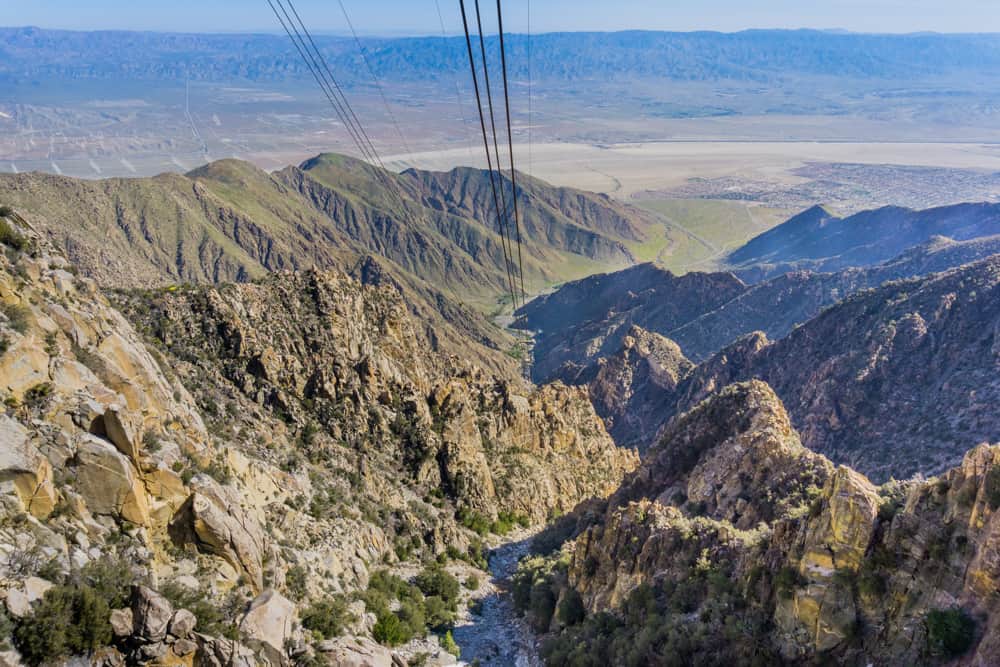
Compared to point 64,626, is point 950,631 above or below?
below

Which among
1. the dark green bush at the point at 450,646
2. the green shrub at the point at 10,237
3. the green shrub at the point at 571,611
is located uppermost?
the green shrub at the point at 10,237

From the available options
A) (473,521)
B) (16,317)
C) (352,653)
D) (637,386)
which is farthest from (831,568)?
(637,386)

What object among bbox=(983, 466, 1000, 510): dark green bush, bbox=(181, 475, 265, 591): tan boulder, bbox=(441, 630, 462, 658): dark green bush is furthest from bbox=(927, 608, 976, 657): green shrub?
bbox=(441, 630, 462, 658): dark green bush

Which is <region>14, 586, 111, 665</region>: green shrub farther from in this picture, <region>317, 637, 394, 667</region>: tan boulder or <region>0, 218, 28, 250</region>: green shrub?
<region>0, 218, 28, 250</region>: green shrub

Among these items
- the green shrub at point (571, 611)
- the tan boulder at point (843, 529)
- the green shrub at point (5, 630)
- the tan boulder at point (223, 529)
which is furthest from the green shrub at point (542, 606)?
the green shrub at point (5, 630)

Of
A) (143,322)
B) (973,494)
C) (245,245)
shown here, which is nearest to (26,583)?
(973,494)

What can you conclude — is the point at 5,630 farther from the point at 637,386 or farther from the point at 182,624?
the point at 637,386

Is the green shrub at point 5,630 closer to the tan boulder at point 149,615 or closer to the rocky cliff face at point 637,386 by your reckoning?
the tan boulder at point 149,615

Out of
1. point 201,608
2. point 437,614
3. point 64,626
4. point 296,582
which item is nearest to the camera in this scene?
point 64,626
